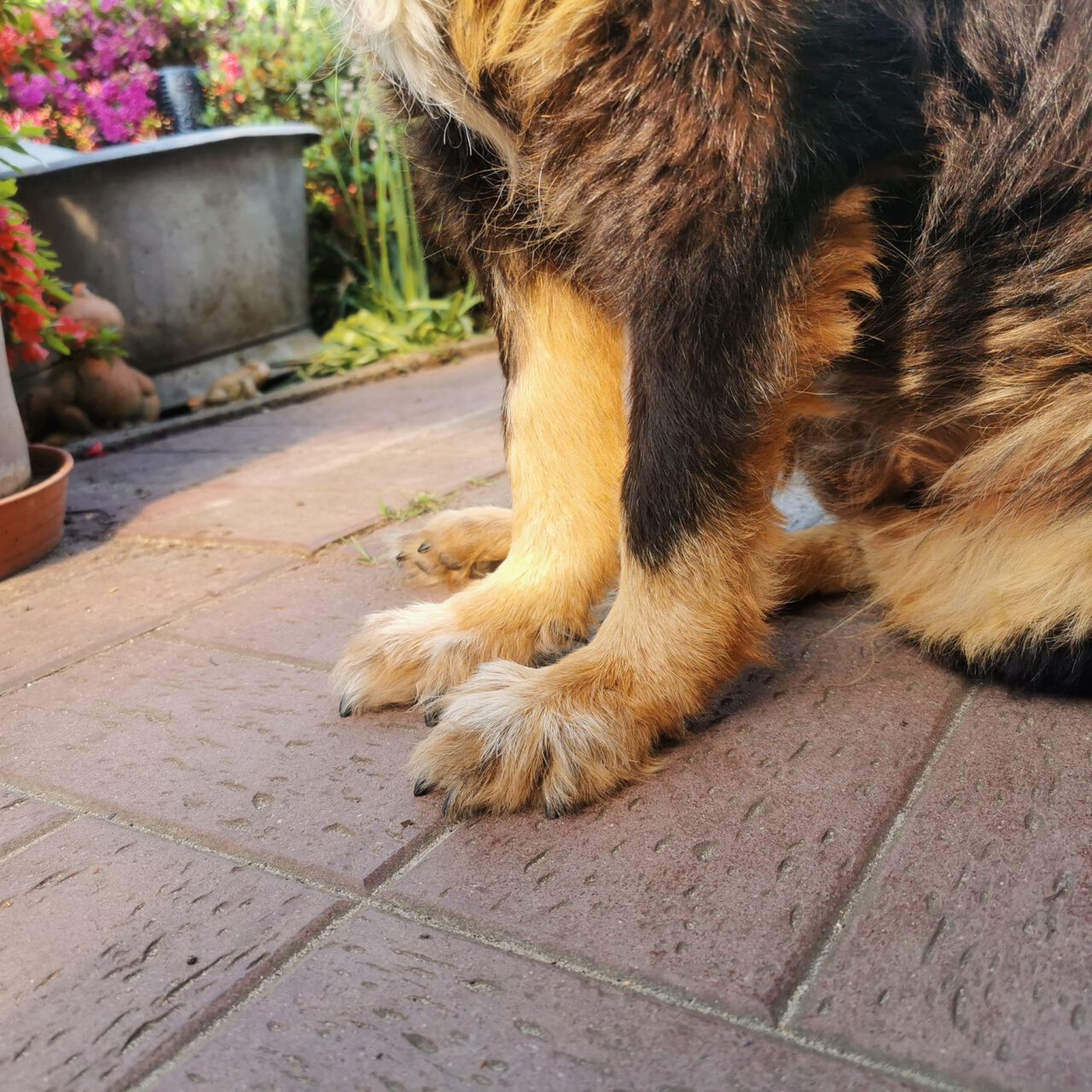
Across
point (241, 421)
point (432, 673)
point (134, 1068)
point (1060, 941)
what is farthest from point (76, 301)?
point (1060, 941)

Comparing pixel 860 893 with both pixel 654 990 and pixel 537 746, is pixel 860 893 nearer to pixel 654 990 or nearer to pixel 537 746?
pixel 654 990

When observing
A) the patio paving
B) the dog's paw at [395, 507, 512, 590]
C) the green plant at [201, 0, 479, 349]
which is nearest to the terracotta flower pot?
the patio paving

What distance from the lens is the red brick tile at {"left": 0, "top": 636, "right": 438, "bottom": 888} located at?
1591mm

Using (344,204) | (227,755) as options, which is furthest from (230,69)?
(227,755)

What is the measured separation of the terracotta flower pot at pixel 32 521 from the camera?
2.86 metres

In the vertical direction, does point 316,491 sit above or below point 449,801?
below

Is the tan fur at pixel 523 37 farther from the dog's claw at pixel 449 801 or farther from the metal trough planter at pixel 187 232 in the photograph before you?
the metal trough planter at pixel 187 232

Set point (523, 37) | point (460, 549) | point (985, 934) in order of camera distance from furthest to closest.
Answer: point (460, 549) < point (523, 37) < point (985, 934)

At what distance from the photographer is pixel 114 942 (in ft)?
4.49

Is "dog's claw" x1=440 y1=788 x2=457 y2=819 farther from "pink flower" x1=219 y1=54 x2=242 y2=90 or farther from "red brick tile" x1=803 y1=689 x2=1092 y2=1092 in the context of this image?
"pink flower" x1=219 y1=54 x2=242 y2=90

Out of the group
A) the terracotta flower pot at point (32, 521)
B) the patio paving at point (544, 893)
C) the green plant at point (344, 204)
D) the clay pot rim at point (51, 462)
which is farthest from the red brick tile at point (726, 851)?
the green plant at point (344, 204)

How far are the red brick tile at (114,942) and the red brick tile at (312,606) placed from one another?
698 millimetres

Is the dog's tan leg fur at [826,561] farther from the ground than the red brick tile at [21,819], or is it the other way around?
the red brick tile at [21,819]

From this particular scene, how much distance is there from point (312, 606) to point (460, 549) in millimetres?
349
